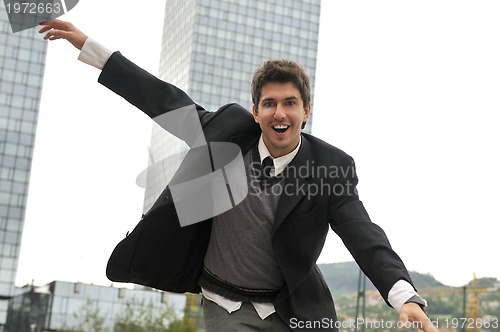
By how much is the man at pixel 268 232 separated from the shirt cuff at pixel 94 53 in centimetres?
37

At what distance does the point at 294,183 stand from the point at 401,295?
77 cm

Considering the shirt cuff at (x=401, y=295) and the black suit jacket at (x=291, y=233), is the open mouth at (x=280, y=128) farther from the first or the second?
the shirt cuff at (x=401, y=295)

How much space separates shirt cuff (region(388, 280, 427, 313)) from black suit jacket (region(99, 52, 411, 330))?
0.04m

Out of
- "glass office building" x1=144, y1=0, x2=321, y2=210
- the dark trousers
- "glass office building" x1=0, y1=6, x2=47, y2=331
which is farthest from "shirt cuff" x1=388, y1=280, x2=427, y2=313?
"glass office building" x1=144, y1=0, x2=321, y2=210

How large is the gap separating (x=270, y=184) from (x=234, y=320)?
68 cm

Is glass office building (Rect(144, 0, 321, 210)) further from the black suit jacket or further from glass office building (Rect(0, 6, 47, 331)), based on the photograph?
the black suit jacket

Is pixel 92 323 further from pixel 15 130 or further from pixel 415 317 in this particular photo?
pixel 415 317

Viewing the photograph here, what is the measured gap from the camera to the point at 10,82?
9331 cm

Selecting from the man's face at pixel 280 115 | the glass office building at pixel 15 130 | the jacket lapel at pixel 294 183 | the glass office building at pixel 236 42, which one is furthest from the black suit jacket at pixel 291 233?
the glass office building at pixel 236 42

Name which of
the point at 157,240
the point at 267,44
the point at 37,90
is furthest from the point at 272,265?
the point at 267,44

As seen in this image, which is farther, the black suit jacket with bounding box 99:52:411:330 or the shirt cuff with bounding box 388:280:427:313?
the black suit jacket with bounding box 99:52:411:330

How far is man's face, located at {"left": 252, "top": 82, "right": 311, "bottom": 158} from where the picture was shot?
3.64 meters

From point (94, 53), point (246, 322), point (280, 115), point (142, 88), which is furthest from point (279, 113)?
point (94, 53)

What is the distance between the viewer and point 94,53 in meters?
4.05
